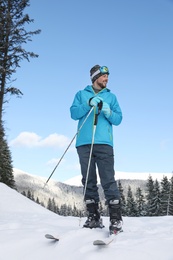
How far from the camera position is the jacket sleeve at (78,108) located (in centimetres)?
482

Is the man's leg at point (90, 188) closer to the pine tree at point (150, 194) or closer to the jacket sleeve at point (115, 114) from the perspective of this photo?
the jacket sleeve at point (115, 114)

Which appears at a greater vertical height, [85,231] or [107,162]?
[107,162]

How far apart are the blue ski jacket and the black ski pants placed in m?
0.11

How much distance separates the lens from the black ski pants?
15.2 feet

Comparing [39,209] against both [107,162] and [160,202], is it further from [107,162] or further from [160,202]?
[160,202]

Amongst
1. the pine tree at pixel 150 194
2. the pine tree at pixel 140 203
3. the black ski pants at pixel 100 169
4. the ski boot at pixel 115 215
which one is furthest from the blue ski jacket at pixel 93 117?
the pine tree at pixel 140 203

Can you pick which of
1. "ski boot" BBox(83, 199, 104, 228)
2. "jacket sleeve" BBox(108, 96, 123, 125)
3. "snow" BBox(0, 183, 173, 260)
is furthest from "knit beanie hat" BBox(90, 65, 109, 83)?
"snow" BBox(0, 183, 173, 260)

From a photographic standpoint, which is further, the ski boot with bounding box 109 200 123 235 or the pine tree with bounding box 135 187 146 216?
the pine tree with bounding box 135 187 146 216

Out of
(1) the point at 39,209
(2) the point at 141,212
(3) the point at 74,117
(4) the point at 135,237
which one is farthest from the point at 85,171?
(2) the point at 141,212

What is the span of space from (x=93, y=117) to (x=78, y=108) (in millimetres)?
282

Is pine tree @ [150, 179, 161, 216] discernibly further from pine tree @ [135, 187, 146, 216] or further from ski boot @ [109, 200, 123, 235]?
ski boot @ [109, 200, 123, 235]

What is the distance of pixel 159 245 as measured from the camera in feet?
11.3

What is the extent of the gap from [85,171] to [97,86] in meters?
1.41

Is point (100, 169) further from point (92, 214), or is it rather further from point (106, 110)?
point (106, 110)
